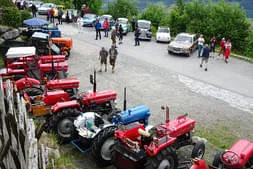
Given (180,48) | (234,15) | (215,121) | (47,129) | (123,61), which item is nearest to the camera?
(47,129)

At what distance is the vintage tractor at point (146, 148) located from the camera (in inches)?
268

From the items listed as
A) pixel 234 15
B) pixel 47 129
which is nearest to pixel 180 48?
pixel 234 15

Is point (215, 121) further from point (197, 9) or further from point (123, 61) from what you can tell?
point (197, 9)

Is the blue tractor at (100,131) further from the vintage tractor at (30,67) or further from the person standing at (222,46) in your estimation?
the person standing at (222,46)

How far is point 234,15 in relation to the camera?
1073 inches

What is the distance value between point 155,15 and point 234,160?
98.3 ft

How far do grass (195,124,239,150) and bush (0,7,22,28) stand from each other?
13.1m

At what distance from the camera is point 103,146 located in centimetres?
754

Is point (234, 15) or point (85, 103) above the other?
point (234, 15)

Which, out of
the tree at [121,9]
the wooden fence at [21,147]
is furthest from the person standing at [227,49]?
the tree at [121,9]

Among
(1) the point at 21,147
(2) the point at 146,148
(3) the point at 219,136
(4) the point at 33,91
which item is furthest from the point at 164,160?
(4) the point at 33,91

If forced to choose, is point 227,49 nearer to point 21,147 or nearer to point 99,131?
point 99,131

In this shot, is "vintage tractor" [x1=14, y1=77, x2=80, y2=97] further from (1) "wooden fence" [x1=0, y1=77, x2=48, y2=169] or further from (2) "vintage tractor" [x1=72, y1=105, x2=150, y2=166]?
(1) "wooden fence" [x1=0, y1=77, x2=48, y2=169]

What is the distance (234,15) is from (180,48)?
1097 centimetres
